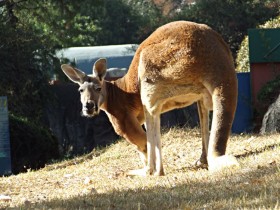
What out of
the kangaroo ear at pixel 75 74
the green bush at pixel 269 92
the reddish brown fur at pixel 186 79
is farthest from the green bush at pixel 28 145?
the reddish brown fur at pixel 186 79

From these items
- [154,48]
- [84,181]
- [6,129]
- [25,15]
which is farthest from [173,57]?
[25,15]

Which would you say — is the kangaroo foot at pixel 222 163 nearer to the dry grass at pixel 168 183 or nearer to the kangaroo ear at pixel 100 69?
the dry grass at pixel 168 183

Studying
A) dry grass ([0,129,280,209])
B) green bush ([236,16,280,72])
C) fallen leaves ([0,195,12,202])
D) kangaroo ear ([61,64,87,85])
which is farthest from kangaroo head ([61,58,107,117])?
green bush ([236,16,280,72])

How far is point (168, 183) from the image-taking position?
933 cm

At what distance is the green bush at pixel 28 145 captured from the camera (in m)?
18.0

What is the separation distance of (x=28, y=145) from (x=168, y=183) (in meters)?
9.22

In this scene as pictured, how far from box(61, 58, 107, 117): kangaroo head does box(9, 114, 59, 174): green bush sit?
660 cm

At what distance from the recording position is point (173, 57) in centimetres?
1038

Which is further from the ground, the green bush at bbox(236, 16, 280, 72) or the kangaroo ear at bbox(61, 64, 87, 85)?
the kangaroo ear at bbox(61, 64, 87, 85)

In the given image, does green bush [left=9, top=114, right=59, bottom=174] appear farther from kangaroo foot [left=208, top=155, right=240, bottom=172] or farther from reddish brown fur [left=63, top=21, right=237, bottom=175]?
kangaroo foot [left=208, top=155, right=240, bottom=172]

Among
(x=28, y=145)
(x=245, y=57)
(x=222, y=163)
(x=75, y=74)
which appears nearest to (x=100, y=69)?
(x=75, y=74)

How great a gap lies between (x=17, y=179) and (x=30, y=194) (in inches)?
98.4

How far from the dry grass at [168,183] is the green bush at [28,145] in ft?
12.0

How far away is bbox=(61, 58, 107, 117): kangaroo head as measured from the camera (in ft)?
36.9
